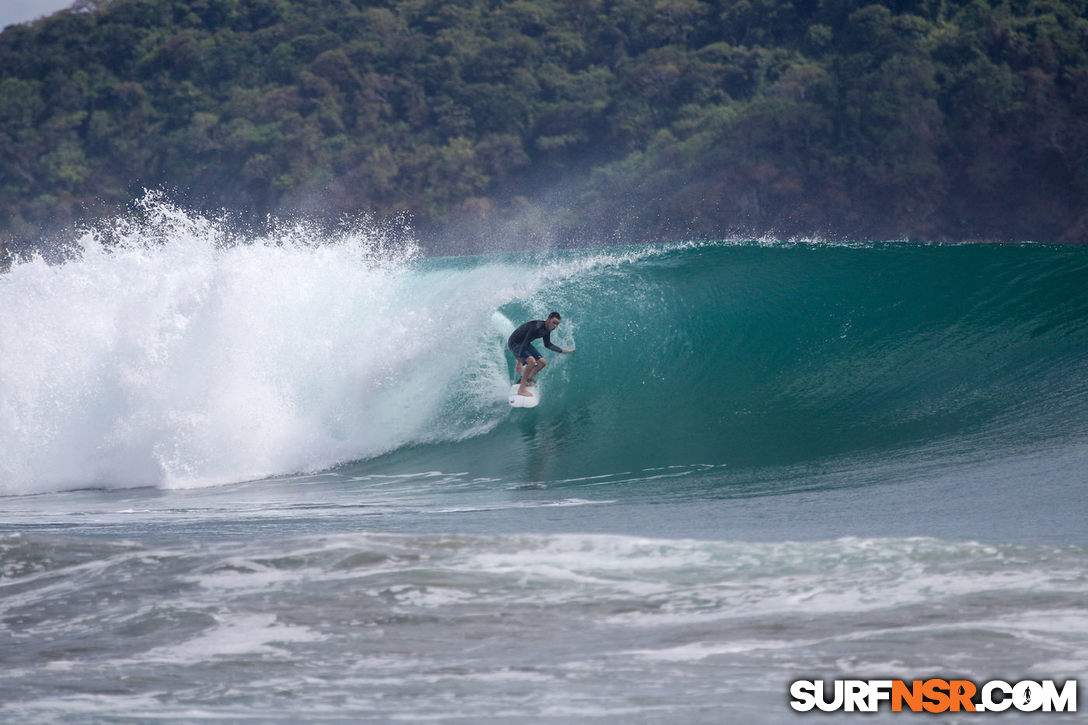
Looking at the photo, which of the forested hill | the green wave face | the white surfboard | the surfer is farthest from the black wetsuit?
the forested hill

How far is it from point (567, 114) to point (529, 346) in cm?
3766

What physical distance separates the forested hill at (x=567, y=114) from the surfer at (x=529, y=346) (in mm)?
28986

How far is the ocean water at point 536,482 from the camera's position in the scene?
500cm

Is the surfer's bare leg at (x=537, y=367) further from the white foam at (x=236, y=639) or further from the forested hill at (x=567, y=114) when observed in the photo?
the forested hill at (x=567, y=114)

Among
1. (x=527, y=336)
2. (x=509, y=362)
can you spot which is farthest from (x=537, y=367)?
(x=509, y=362)

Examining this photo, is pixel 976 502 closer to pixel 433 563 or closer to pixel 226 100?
pixel 433 563

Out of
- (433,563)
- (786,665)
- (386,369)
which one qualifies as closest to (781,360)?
(386,369)

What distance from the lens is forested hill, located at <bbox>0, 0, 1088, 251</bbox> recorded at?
1524 inches

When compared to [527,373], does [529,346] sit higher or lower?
higher

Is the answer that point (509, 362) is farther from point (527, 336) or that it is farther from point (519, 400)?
point (527, 336)

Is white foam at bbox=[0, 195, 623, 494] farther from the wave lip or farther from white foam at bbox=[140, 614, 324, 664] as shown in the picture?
white foam at bbox=[140, 614, 324, 664]

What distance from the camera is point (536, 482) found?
9789 millimetres

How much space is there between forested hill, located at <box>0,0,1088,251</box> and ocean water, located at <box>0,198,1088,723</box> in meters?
25.0

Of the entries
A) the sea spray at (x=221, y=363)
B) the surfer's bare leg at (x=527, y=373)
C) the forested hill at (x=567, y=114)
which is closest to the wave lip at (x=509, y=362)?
the sea spray at (x=221, y=363)
